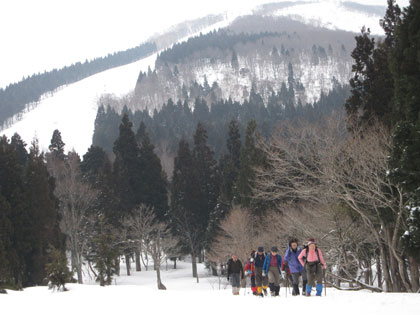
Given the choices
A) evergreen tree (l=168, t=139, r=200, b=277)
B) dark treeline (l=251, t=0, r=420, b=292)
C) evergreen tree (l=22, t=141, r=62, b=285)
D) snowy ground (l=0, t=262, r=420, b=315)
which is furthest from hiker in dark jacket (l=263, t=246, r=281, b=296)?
evergreen tree (l=168, t=139, r=200, b=277)

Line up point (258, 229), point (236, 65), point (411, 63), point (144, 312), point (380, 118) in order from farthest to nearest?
1. point (236, 65)
2. point (258, 229)
3. point (380, 118)
4. point (411, 63)
5. point (144, 312)

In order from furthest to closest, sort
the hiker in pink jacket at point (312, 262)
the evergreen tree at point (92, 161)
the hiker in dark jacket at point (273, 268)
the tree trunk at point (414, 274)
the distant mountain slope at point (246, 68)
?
the distant mountain slope at point (246, 68) < the evergreen tree at point (92, 161) < the tree trunk at point (414, 274) < the hiker in dark jacket at point (273, 268) < the hiker in pink jacket at point (312, 262)

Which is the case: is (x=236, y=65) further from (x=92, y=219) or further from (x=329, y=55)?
(x=92, y=219)

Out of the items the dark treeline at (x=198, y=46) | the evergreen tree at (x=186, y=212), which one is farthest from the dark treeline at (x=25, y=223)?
the dark treeline at (x=198, y=46)

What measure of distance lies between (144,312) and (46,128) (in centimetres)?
13100

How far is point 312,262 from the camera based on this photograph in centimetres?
1246

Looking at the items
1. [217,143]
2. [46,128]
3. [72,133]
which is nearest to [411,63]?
[217,143]

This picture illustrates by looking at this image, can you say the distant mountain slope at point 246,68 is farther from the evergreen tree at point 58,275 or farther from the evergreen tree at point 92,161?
the evergreen tree at point 58,275

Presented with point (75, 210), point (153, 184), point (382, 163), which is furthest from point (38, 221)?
point (382, 163)

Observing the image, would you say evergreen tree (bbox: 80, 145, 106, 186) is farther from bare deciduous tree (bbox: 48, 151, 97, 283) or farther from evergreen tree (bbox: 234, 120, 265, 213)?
evergreen tree (bbox: 234, 120, 265, 213)

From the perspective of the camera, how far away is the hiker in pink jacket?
488 inches

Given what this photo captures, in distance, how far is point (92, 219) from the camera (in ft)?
137

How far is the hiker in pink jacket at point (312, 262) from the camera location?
1240cm

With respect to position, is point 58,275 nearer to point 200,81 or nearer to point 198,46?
point 200,81
